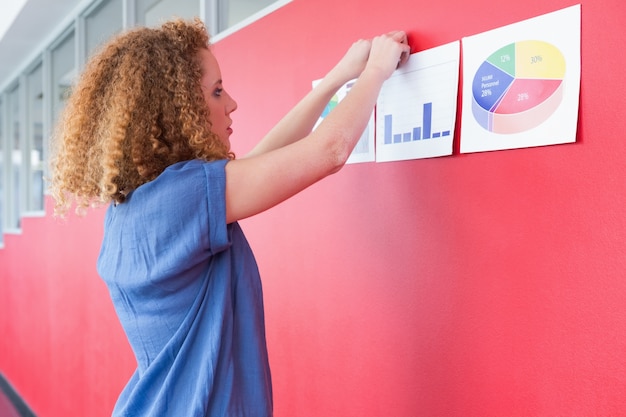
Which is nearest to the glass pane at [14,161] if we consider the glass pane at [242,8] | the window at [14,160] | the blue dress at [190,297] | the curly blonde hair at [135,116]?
the window at [14,160]

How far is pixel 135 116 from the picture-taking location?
1.06 metres

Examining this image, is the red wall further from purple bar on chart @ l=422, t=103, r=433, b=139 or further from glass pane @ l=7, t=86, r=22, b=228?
glass pane @ l=7, t=86, r=22, b=228

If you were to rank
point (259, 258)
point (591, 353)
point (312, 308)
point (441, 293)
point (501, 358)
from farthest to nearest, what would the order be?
point (259, 258), point (312, 308), point (441, 293), point (501, 358), point (591, 353)

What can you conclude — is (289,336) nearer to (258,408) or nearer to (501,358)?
(258,408)

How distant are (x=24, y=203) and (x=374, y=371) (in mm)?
4368

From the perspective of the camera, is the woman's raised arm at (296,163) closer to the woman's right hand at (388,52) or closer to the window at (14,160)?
the woman's right hand at (388,52)

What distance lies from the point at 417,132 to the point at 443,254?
0.26m

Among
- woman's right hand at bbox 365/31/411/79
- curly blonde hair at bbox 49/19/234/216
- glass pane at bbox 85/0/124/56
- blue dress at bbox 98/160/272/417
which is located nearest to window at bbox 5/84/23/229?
glass pane at bbox 85/0/124/56

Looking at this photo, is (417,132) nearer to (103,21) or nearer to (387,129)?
(387,129)

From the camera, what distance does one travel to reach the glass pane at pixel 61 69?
3871 millimetres

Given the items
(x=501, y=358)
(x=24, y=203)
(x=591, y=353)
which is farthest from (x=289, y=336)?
(x=24, y=203)

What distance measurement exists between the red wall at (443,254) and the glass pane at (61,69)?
231cm

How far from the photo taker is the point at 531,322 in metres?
0.99

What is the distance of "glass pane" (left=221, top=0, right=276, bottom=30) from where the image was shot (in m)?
1.81
